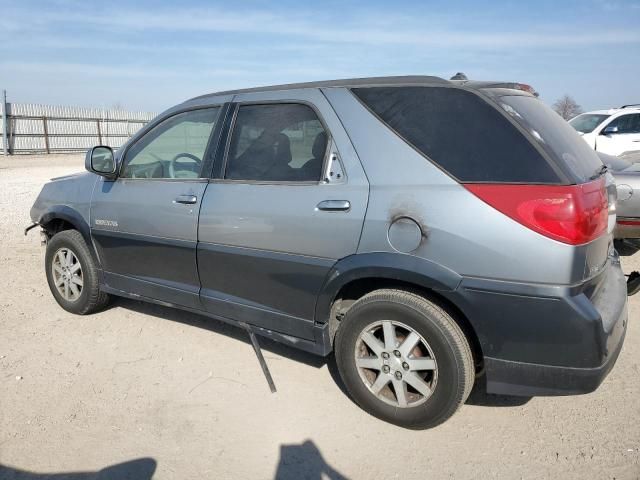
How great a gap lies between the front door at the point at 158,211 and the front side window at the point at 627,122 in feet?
34.1

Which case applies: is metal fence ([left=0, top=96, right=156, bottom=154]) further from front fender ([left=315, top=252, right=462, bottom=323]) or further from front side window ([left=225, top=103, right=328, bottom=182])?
front fender ([left=315, top=252, right=462, bottom=323])

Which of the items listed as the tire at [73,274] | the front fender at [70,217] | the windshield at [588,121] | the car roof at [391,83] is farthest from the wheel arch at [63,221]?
the windshield at [588,121]

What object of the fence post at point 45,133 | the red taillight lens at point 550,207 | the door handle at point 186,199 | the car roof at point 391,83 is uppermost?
the car roof at point 391,83

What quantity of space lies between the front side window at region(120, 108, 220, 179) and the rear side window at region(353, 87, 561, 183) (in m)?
1.40

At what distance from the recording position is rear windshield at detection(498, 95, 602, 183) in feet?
8.11

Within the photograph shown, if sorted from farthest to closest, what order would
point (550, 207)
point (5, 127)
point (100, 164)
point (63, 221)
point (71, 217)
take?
point (5, 127), point (63, 221), point (71, 217), point (100, 164), point (550, 207)

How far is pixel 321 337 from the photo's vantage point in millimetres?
3023

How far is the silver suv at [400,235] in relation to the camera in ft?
7.80

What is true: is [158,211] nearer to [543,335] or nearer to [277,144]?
[277,144]

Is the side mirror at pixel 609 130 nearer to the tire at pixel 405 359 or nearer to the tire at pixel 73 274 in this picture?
the tire at pixel 405 359

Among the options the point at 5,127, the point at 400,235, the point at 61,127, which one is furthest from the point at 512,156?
the point at 61,127

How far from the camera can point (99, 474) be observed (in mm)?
2498

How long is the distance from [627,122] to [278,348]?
418 inches

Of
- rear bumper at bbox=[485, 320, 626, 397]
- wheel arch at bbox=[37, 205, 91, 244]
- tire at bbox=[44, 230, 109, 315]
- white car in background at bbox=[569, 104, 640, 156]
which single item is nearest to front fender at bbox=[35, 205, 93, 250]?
wheel arch at bbox=[37, 205, 91, 244]
